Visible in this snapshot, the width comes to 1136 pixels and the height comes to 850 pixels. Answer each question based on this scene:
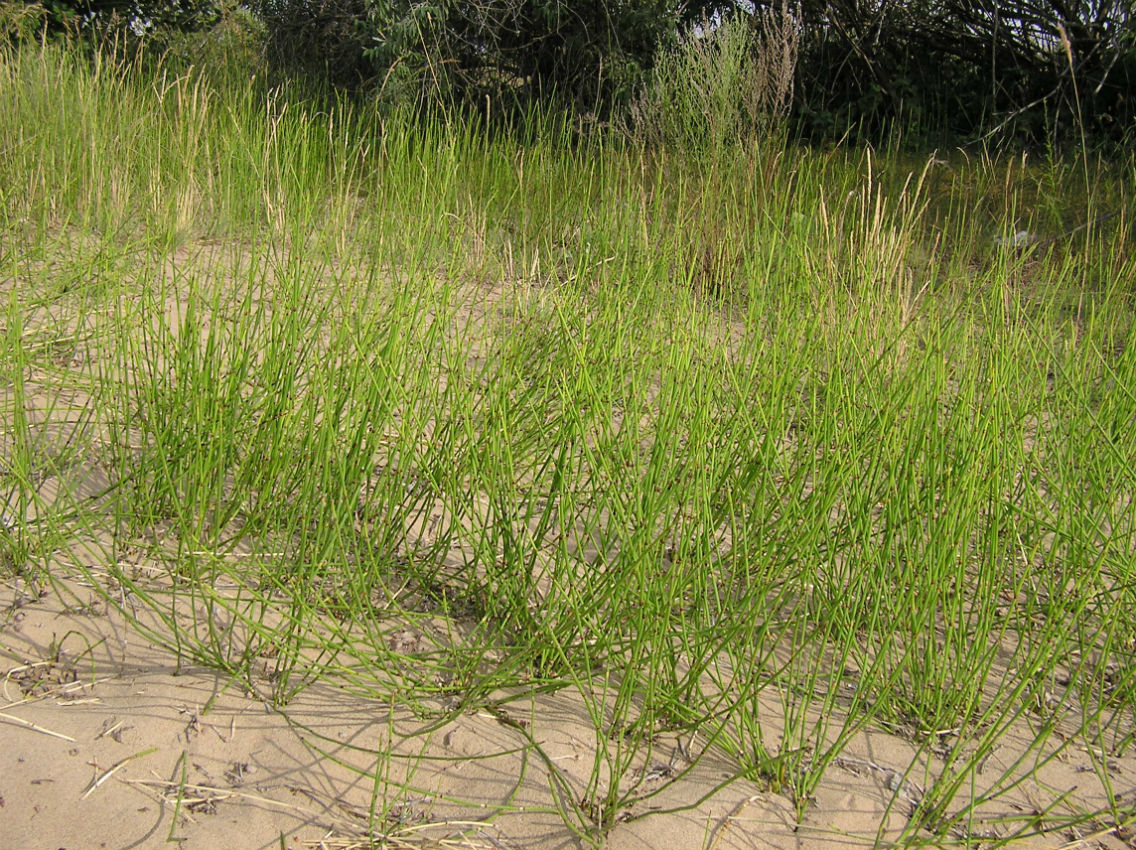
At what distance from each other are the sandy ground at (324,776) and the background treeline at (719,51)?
4207mm

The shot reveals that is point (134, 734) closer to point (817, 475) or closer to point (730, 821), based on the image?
point (730, 821)

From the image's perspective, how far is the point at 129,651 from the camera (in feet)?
5.91

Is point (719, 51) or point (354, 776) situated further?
point (719, 51)

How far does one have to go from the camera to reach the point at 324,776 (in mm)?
1568

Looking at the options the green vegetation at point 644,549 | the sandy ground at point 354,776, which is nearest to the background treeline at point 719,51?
the green vegetation at point 644,549

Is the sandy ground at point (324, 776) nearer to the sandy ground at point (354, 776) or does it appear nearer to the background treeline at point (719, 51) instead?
the sandy ground at point (354, 776)

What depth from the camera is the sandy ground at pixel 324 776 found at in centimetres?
146

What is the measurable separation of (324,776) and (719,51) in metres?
4.81

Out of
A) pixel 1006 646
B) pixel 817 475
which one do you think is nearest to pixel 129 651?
pixel 817 475

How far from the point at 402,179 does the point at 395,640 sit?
→ 2.60 m

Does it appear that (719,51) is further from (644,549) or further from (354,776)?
(354,776)

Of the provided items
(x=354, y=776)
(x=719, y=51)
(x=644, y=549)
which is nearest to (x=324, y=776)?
(x=354, y=776)

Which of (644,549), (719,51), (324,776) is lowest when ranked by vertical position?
(324,776)

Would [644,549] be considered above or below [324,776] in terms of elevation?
above
